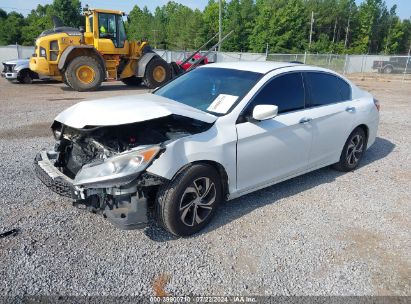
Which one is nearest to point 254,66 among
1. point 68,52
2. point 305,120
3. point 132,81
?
point 305,120

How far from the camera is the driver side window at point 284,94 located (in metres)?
3.75

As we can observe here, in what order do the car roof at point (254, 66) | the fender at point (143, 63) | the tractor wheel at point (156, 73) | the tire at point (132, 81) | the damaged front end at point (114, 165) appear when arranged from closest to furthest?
the damaged front end at point (114, 165) < the car roof at point (254, 66) < the fender at point (143, 63) < the tractor wheel at point (156, 73) < the tire at point (132, 81)

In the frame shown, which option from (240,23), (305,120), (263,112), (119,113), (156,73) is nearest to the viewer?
(119,113)

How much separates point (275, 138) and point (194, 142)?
109cm

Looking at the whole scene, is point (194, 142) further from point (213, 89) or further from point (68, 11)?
point (68, 11)

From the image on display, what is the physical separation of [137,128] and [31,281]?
1627 mm

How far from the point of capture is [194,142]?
3150 millimetres

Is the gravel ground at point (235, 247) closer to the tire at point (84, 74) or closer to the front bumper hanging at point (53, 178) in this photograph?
the front bumper hanging at point (53, 178)

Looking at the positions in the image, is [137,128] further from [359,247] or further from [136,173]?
[359,247]

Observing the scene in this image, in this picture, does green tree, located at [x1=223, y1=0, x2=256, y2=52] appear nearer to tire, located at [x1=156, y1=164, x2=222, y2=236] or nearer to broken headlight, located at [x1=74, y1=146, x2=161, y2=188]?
tire, located at [x1=156, y1=164, x2=222, y2=236]

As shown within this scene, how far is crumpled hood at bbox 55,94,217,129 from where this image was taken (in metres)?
3.04

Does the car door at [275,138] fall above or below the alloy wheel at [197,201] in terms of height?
above

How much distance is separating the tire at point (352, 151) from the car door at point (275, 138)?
102cm

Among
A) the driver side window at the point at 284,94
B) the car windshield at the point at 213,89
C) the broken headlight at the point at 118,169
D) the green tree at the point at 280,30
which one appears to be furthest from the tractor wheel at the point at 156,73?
the green tree at the point at 280,30
